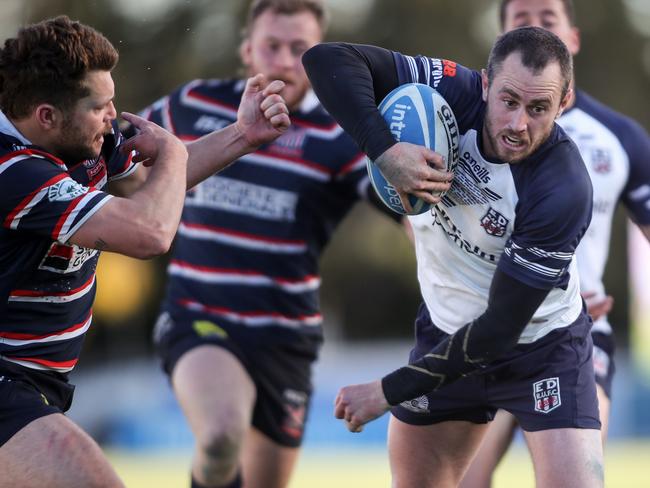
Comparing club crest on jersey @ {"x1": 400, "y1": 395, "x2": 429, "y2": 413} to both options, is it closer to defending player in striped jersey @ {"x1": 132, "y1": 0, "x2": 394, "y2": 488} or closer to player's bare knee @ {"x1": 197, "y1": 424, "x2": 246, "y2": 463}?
player's bare knee @ {"x1": 197, "y1": 424, "x2": 246, "y2": 463}

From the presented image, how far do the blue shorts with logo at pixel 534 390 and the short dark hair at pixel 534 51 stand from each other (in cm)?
107

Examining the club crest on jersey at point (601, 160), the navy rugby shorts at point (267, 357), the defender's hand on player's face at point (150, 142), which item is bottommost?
the navy rugby shorts at point (267, 357)

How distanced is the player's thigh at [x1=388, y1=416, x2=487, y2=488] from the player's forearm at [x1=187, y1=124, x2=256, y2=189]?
1345 millimetres

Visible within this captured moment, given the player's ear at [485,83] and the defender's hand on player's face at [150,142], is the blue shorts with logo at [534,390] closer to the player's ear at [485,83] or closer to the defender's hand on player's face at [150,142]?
the player's ear at [485,83]

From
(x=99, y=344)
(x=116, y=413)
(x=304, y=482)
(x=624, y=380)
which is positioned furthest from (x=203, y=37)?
(x=304, y=482)

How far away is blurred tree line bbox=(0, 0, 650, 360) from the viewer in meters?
18.2

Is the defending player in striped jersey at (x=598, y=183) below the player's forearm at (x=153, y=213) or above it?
below

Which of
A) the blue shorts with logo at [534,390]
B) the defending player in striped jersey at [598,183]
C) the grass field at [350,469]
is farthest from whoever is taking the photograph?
the grass field at [350,469]

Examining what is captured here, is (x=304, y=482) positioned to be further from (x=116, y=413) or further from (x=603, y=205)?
(x=603, y=205)

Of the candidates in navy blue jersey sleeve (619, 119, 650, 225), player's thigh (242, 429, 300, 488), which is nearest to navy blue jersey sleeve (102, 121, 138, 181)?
player's thigh (242, 429, 300, 488)

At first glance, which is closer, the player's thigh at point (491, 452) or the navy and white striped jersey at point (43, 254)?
the navy and white striped jersey at point (43, 254)

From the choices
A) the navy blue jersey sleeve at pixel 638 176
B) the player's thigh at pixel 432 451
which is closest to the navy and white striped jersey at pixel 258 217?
the navy blue jersey sleeve at pixel 638 176

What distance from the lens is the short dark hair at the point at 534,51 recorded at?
4.15 meters

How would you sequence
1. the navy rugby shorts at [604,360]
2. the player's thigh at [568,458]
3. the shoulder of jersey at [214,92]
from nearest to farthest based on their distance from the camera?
the player's thigh at [568,458] < the navy rugby shorts at [604,360] < the shoulder of jersey at [214,92]
